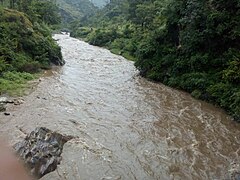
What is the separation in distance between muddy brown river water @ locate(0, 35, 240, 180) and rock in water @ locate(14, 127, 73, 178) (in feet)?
0.98

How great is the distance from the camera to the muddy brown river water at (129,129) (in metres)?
11.5

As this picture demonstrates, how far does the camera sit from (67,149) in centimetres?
1244

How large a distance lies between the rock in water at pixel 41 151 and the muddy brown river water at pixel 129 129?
30 cm

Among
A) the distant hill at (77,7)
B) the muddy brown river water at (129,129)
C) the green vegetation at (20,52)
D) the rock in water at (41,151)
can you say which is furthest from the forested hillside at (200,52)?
the distant hill at (77,7)

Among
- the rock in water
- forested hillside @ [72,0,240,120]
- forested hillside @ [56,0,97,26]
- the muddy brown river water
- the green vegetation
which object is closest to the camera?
the rock in water

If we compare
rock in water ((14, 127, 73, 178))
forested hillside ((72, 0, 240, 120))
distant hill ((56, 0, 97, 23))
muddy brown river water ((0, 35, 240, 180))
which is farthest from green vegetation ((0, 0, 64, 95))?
distant hill ((56, 0, 97, 23))

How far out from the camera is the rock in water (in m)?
10.7

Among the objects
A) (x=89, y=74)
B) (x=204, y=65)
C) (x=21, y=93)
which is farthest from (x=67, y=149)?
(x=89, y=74)

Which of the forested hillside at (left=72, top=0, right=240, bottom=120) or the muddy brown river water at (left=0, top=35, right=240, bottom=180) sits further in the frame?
the forested hillside at (left=72, top=0, right=240, bottom=120)

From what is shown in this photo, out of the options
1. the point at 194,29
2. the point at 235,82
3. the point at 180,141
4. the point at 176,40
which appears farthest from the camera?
the point at 176,40

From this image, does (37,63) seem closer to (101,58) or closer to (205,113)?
(101,58)

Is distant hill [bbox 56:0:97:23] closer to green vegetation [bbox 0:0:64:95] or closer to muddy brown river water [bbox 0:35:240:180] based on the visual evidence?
green vegetation [bbox 0:0:64:95]

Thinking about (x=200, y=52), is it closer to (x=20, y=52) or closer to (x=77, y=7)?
(x=20, y=52)

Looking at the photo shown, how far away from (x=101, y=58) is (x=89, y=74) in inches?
402
